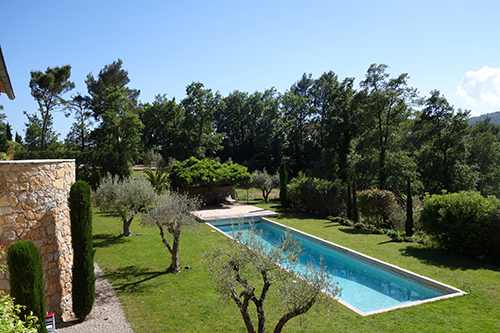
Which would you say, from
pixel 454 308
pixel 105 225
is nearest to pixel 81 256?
pixel 454 308

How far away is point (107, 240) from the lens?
13461mm

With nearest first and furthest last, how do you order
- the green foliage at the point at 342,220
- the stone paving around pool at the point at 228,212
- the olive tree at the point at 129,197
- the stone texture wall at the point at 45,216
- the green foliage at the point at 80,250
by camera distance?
the stone texture wall at the point at 45,216 → the green foliage at the point at 80,250 → the olive tree at the point at 129,197 → the green foliage at the point at 342,220 → the stone paving around pool at the point at 228,212

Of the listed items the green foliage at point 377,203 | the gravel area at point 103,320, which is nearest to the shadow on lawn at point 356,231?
the green foliage at point 377,203

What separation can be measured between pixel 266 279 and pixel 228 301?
30.6 inches

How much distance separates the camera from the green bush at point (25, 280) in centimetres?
487

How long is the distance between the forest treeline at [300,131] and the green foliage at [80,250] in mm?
14504

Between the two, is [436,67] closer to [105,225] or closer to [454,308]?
[454,308]

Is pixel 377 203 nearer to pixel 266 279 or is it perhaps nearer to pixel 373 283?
pixel 373 283

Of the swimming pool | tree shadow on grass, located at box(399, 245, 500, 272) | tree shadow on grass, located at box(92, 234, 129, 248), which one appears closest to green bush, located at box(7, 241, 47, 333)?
the swimming pool

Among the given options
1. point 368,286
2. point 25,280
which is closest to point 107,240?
point 25,280

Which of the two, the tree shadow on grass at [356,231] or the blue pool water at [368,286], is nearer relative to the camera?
the blue pool water at [368,286]

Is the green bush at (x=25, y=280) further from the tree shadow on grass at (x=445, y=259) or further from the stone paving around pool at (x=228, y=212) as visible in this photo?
the stone paving around pool at (x=228, y=212)

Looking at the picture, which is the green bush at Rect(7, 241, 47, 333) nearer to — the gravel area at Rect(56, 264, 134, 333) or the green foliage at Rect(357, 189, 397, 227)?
the gravel area at Rect(56, 264, 134, 333)

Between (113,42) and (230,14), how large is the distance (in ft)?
19.4
